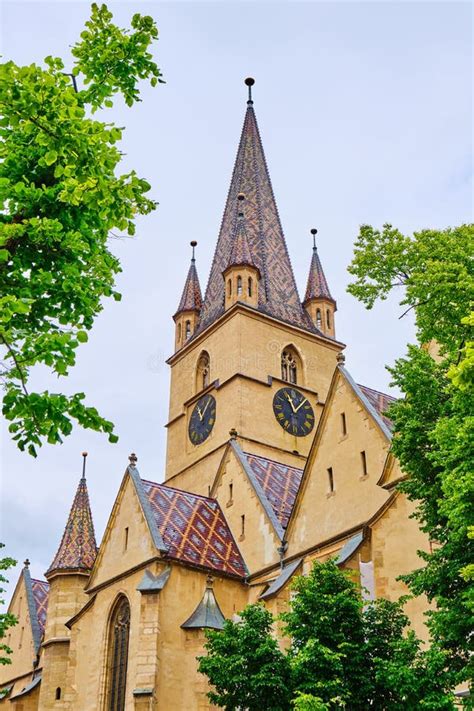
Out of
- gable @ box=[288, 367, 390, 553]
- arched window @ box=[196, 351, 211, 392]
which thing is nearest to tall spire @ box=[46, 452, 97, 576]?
arched window @ box=[196, 351, 211, 392]

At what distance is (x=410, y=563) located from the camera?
1956cm

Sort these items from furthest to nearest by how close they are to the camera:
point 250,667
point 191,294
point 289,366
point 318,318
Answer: point 191,294 → point 318,318 → point 289,366 → point 250,667

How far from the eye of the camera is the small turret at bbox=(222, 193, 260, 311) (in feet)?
137

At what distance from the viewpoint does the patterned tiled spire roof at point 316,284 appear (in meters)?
46.1

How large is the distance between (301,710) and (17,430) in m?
8.11

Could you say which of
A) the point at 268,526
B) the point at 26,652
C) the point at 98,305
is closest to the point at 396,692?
the point at 98,305

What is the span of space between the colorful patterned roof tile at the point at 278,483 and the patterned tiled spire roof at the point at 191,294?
15.8 m

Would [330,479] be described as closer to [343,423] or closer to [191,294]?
[343,423]

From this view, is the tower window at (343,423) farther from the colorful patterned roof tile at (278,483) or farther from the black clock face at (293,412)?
the black clock face at (293,412)

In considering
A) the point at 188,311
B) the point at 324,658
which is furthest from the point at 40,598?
the point at 324,658

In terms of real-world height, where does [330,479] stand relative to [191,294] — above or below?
below

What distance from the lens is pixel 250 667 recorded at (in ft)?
54.3

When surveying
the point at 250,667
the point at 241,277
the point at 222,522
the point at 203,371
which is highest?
the point at 241,277

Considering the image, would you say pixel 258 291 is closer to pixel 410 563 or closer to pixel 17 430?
pixel 410 563
